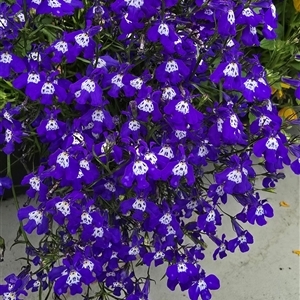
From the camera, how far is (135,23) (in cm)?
102

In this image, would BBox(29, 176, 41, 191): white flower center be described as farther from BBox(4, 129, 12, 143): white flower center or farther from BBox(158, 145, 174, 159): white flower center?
BBox(158, 145, 174, 159): white flower center

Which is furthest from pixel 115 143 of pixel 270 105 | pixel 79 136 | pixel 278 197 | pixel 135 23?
pixel 278 197

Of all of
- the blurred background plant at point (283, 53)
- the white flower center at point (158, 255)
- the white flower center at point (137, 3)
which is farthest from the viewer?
the blurred background plant at point (283, 53)

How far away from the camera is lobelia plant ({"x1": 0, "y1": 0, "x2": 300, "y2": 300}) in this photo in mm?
1042

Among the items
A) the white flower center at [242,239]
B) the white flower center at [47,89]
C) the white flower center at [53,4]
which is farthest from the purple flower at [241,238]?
the white flower center at [53,4]

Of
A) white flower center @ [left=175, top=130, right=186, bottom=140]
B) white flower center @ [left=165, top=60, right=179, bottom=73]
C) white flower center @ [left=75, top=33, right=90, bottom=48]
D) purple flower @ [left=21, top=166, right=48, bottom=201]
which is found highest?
white flower center @ [left=75, top=33, right=90, bottom=48]

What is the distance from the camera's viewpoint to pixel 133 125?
108 cm

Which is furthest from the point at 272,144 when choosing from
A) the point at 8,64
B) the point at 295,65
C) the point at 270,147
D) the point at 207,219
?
the point at 295,65

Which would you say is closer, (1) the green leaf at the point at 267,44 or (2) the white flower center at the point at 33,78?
(2) the white flower center at the point at 33,78

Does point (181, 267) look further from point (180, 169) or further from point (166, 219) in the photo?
point (180, 169)

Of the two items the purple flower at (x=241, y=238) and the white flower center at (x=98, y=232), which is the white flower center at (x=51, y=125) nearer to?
the white flower center at (x=98, y=232)

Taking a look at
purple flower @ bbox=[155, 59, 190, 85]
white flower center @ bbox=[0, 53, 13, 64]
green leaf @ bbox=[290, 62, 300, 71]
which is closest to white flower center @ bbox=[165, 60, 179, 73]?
purple flower @ bbox=[155, 59, 190, 85]

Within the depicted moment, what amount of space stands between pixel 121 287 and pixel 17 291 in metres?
0.24

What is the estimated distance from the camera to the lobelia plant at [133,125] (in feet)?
3.42
